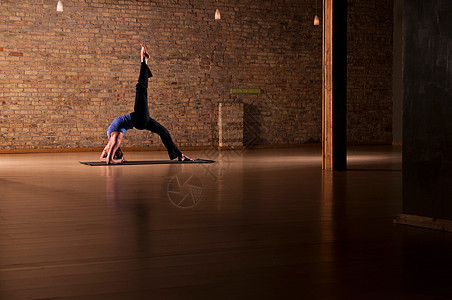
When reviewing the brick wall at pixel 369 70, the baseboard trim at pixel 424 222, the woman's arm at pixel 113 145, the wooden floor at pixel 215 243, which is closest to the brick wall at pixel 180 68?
the brick wall at pixel 369 70

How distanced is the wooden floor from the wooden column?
170 cm

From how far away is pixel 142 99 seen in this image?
9711 millimetres

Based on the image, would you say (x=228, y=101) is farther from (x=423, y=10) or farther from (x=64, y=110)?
(x=423, y=10)

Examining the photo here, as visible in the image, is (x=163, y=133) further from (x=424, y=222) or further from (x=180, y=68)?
(x=424, y=222)

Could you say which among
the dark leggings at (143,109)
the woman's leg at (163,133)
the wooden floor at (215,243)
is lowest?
the wooden floor at (215,243)

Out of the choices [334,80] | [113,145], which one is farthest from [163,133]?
[334,80]

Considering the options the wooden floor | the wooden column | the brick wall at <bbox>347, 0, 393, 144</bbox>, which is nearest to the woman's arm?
the wooden floor

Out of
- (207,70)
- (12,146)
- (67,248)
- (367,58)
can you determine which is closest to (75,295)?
(67,248)

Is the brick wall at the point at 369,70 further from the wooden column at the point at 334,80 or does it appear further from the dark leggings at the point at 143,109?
the wooden column at the point at 334,80

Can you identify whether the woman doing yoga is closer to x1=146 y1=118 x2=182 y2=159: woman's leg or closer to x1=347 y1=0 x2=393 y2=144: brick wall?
x1=146 y1=118 x2=182 y2=159: woman's leg

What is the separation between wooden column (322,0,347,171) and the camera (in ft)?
26.6

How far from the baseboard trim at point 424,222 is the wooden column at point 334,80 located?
14.1 feet

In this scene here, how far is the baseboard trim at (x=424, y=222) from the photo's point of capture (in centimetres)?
378

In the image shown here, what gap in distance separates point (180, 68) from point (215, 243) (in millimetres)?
10902
